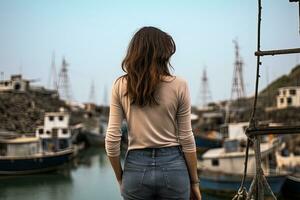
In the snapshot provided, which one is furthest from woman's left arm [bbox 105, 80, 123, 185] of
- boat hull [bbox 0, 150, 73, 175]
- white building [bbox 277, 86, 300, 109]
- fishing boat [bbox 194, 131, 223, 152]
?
white building [bbox 277, 86, 300, 109]

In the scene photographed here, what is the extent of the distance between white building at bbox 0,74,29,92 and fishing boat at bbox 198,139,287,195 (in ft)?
87.8

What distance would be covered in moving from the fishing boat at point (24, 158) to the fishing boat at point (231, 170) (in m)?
8.29

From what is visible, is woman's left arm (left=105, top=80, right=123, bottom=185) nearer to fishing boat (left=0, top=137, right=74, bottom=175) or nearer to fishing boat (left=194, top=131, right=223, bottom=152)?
fishing boat (left=0, top=137, right=74, bottom=175)

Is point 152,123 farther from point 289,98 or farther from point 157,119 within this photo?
point 289,98

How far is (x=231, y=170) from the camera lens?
14133 mm

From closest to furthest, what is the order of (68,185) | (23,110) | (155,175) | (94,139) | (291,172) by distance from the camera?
(155,175) < (291,172) < (68,185) < (23,110) < (94,139)

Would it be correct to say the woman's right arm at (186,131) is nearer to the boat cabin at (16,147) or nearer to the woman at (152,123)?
the woman at (152,123)

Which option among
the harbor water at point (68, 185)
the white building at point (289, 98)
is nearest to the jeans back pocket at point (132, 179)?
the harbor water at point (68, 185)

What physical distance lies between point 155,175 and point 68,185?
16.3 meters

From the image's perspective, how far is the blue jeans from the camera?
1813 mm

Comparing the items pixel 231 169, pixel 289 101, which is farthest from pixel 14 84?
pixel 231 169

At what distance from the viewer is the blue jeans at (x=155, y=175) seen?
1813 mm

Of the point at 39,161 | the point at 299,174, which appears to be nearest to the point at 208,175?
the point at 299,174

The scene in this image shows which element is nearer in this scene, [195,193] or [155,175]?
[155,175]
